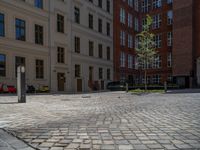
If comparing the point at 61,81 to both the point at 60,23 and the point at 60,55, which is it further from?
the point at 60,23

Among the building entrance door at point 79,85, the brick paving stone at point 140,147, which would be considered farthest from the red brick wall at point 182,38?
the brick paving stone at point 140,147

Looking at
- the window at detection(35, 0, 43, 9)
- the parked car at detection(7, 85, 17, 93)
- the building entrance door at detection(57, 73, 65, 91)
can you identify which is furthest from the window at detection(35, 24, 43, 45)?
the parked car at detection(7, 85, 17, 93)

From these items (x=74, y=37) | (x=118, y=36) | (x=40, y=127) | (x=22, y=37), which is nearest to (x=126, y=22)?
(x=118, y=36)

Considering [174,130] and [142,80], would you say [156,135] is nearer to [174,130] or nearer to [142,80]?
[174,130]

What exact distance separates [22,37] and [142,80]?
32.4m

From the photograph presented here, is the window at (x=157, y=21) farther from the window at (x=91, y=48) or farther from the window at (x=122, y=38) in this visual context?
the window at (x=91, y=48)

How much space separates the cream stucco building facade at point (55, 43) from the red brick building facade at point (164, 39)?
4467mm

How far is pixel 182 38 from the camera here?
1670 inches

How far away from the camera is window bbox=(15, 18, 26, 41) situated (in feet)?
85.5

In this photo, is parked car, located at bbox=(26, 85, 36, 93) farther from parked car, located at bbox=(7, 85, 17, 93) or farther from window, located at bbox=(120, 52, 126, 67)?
window, located at bbox=(120, 52, 126, 67)

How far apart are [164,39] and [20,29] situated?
32.3 m

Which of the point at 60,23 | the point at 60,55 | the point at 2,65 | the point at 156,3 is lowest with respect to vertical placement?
the point at 2,65

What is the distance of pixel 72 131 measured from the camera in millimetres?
5305

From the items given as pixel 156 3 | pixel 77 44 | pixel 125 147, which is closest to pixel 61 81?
pixel 77 44
